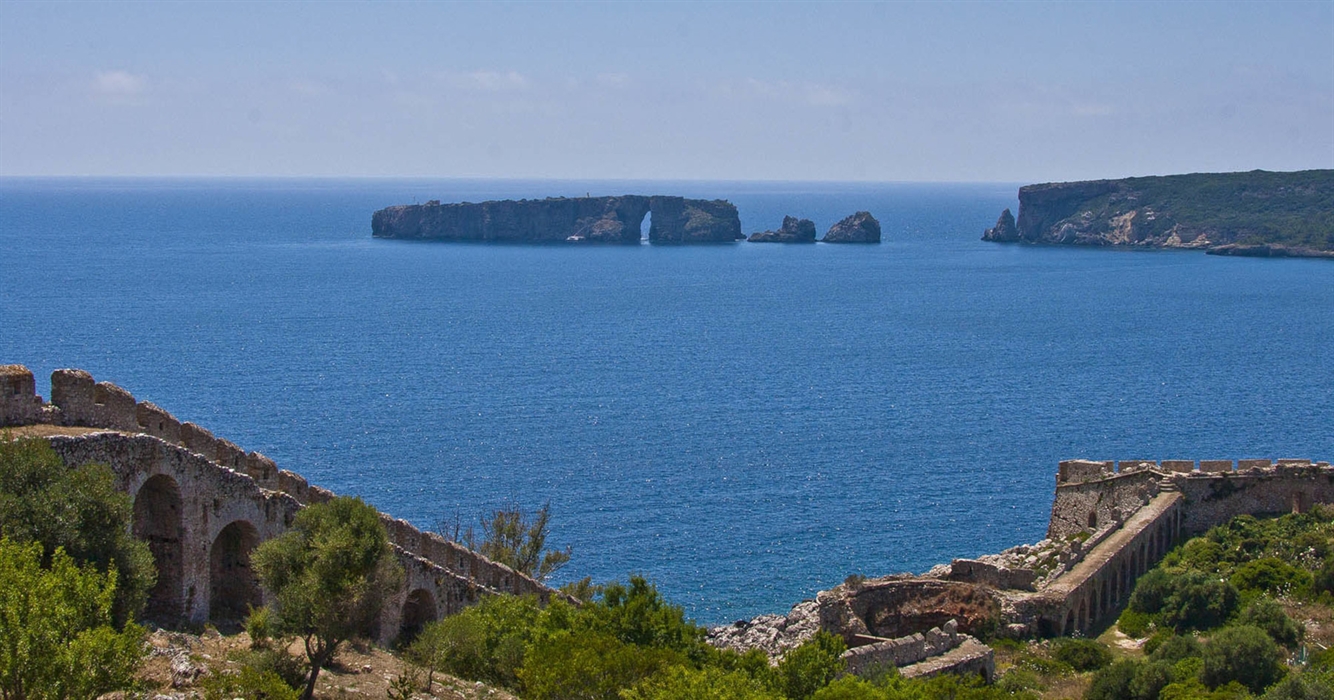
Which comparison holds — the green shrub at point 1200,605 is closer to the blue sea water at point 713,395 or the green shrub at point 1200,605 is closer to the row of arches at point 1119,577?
the row of arches at point 1119,577

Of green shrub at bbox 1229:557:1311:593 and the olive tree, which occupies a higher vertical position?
the olive tree

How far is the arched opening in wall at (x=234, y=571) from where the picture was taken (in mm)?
32688

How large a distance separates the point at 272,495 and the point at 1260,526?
35.5 metres

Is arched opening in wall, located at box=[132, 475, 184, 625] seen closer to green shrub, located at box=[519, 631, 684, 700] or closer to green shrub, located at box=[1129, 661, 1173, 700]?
green shrub, located at box=[519, 631, 684, 700]

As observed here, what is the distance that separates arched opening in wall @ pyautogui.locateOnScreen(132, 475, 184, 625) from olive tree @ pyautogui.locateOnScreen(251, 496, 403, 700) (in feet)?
9.17

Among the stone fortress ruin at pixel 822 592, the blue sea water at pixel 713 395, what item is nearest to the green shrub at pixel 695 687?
the stone fortress ruin at pixel 822 592

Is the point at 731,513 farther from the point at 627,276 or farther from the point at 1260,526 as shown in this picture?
the point at 627,276

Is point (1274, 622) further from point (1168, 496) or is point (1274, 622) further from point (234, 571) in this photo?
point (234, 571)

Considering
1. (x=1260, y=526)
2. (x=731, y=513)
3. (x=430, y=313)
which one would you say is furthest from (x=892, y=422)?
(x=430, y=313)

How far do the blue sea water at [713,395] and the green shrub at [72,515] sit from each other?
3293 cm

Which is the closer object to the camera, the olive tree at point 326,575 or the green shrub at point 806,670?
the olive tree at point 326,575

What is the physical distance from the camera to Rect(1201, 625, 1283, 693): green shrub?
121 feet

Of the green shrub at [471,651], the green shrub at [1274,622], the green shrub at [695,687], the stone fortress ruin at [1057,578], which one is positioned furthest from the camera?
the green shrub at [1274,622]

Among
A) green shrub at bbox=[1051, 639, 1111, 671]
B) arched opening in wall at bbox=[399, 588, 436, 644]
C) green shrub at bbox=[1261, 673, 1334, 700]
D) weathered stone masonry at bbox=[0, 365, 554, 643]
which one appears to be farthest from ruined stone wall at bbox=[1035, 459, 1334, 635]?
weathered stone masonry at bbox=[0, 365, 554, 643]
